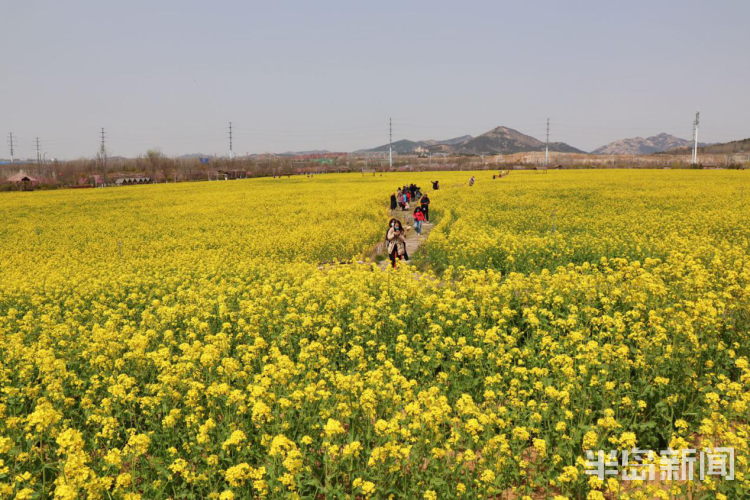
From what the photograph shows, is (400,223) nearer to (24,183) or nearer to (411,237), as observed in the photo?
(411,237)

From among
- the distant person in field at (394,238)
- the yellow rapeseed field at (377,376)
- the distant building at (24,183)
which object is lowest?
the yellow rapeseed field at (377,376)

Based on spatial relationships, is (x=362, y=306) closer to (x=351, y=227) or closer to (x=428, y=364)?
(x=428, y=364)

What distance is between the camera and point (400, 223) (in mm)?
16281

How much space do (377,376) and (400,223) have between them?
10782 mm

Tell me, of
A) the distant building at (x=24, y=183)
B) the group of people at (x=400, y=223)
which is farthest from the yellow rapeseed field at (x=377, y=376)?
the distant building at (x=24, y=183)

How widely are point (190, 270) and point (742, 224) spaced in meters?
20.9

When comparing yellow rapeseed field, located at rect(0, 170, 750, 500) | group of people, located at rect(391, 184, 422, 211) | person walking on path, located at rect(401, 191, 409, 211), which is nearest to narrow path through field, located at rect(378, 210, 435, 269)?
person walking on path, located at rect(401, 191, 409, 211)

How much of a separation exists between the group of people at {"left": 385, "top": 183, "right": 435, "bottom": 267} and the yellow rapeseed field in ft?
5.54

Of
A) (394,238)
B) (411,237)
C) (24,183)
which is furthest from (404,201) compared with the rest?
(24,183)

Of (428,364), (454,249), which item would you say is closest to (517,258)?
(454,249)

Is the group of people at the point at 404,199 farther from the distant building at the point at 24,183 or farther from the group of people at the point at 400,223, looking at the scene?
the distant building at the point at 24,183

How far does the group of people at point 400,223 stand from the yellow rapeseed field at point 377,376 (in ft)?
5.54

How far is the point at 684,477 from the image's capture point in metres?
4.89

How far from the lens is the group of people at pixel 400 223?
16.0 metres
